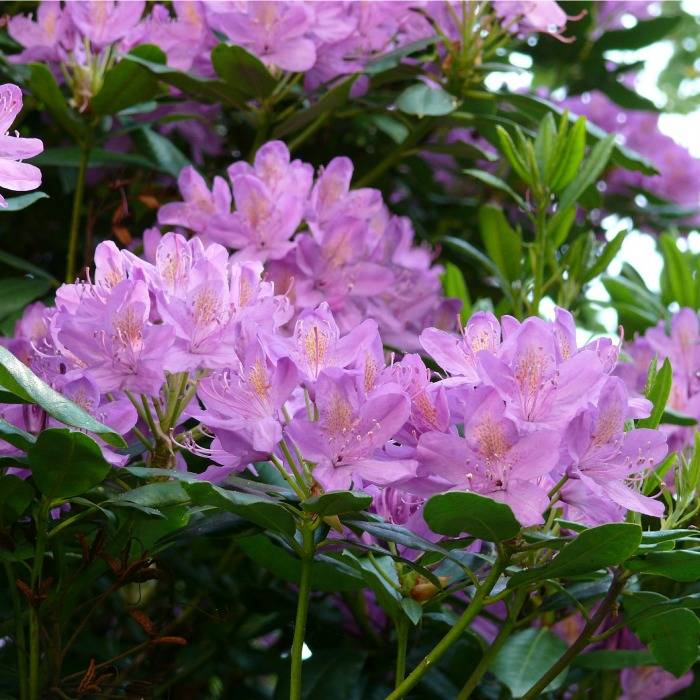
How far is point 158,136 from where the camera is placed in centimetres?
161

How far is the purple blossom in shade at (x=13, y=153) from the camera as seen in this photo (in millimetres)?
916

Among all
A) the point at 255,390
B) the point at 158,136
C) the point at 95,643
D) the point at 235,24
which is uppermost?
the point at 235,24

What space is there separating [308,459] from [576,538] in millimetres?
228

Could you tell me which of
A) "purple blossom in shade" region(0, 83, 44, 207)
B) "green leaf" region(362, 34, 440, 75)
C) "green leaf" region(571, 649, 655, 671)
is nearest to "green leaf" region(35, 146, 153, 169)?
"green leaf" region(362, 34, 440, 75)

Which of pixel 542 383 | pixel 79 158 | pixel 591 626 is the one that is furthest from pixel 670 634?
pixel 79 158

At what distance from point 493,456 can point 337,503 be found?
0.14 meters

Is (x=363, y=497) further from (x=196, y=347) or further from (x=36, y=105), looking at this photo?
(x=36, y=105)

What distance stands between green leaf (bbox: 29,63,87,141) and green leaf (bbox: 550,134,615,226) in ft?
2.20

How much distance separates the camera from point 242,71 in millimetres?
1407

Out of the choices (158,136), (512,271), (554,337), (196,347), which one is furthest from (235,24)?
(554,337)

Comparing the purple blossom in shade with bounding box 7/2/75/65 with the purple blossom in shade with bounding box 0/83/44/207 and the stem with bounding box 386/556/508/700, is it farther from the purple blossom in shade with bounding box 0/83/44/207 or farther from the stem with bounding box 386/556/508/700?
the stem with bounding box 386/556/508/700

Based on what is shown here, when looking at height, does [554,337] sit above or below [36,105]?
above

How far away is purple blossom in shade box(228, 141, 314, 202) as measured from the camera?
134 centimetres

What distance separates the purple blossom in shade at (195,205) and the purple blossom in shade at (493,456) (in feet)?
1.90
